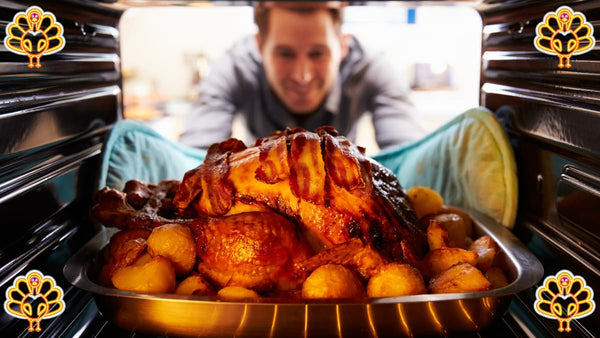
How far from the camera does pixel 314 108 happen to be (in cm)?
229

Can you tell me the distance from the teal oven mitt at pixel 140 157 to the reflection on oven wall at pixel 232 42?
1.50 ft

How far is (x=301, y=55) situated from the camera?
2242 mm

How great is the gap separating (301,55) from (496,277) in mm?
1352

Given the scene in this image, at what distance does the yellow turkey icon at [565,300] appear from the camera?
1.03m

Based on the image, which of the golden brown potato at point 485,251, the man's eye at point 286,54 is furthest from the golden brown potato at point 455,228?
the man's eye at point 286,54

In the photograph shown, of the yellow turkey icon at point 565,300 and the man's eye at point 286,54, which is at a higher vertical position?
the man's eye at point 286,54

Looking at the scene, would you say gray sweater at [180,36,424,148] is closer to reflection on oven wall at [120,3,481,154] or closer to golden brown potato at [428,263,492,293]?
reflection on oven wall at [120,3,481,154]


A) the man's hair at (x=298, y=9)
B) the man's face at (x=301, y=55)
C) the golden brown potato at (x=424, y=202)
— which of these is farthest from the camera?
the man's face at (x=301, y=55)

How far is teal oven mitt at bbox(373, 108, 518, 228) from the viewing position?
60.7 inches

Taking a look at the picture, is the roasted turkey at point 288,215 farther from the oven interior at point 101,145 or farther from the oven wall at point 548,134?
the oven wall at point 548,134

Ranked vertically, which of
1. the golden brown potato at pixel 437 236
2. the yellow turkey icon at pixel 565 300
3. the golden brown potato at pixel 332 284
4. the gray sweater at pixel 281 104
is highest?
the gray sweater at pixel 281 104

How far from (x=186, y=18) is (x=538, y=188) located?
1.77m

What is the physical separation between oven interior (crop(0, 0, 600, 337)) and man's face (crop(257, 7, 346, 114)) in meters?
0.70

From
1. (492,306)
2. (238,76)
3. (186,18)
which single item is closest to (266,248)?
(492,306)
